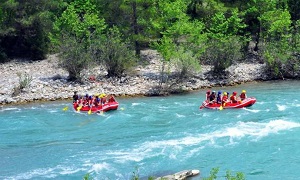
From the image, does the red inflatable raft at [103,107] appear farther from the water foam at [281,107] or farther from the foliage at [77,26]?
the foliage at [77,26]

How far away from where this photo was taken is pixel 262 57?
43.3 meters

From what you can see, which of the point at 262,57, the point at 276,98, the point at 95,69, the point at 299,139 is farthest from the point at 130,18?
the point at 299,139

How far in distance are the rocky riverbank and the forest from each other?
3.20 feet

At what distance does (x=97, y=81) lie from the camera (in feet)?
127

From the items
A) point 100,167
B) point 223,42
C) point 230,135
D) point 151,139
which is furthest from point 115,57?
point 100,167

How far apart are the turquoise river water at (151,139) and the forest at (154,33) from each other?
5.26 meters

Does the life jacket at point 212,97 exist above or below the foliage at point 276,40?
below

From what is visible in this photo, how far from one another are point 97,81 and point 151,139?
13.4m

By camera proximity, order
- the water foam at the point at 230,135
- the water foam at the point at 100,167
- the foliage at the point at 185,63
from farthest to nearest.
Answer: the foliage at the point at 185,63, the water foam at the point at 230,135, the water foam at the point at 100,167

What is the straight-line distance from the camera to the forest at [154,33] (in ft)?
127

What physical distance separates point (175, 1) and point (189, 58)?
821 centimetres

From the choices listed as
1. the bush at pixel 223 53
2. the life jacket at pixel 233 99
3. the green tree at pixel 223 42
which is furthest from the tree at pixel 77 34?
the life jacket at pixel 233 99

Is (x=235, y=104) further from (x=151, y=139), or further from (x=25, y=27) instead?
(x=25, y=27)

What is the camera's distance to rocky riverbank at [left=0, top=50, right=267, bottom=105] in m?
36.1
